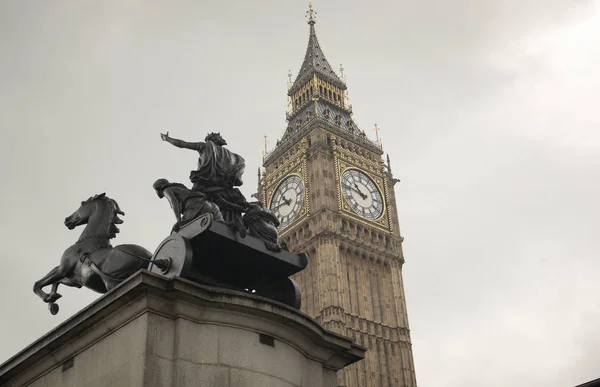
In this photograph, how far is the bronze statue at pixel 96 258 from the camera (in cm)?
862

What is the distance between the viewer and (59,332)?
7.87m

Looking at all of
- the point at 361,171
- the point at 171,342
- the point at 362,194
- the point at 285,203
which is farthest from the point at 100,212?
the point at 361,171

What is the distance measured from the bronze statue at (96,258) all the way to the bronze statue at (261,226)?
4.28 feet

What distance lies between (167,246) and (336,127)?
54.3 m

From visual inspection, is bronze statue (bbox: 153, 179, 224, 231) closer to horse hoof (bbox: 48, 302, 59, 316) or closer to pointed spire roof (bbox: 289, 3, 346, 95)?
horse hoof (bbox: 48, 302, 59, 316)

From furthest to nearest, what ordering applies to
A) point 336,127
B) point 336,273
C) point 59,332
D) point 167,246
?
point 336,127 < point 336,273 < point 167,246 < point 59,332

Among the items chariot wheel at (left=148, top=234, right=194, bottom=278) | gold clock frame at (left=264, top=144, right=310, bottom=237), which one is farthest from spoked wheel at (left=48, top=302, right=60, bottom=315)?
gold clock frame at (left=264, top=144, right=310, bottom=237)

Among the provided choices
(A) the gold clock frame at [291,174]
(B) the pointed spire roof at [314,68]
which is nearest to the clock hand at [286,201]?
(A) the gold clock frame at [291,174]

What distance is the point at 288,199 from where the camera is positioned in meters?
60.8

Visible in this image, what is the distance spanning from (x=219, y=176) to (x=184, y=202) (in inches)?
25.1

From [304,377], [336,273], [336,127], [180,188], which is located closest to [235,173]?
[180,188]

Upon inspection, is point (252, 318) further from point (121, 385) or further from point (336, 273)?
point (336, 273)

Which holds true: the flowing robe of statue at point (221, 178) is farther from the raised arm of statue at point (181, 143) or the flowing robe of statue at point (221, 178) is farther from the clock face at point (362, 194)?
the clock face at point (362, 194)

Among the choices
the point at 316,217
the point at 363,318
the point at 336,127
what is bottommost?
the point at 363,318
